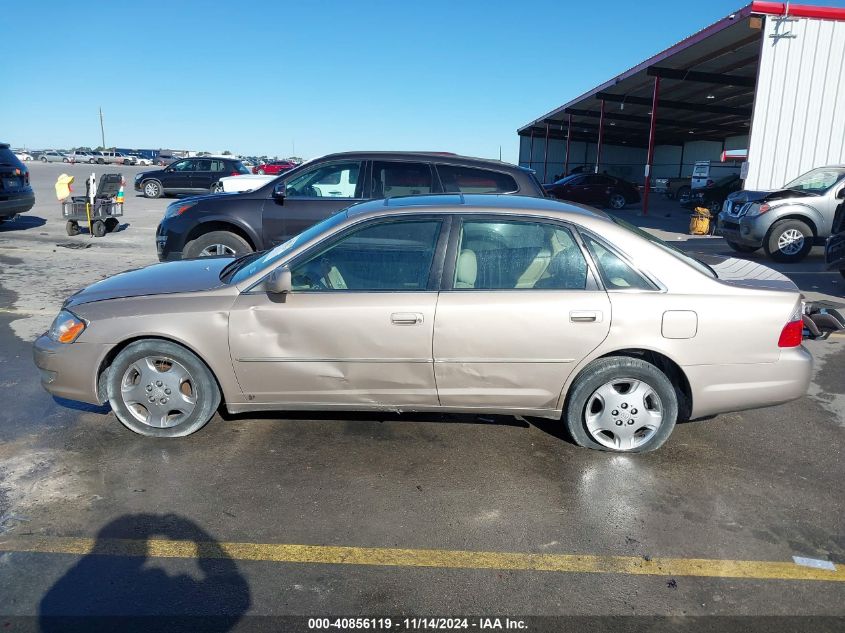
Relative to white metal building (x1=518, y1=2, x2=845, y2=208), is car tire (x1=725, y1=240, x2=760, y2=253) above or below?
below

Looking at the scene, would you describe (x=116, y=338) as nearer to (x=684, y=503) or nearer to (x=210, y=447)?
(x=210, y=447)

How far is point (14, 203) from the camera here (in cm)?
1324

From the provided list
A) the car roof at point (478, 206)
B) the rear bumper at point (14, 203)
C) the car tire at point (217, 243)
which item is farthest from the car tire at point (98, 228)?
the car roof at point (478, 206)

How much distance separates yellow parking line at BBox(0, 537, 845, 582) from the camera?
9.66 ft

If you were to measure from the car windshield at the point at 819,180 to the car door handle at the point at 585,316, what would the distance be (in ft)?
33.6

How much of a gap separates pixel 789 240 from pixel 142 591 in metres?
12.3

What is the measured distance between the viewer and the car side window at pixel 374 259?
13.0 feet

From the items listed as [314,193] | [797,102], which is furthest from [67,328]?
[797,102]

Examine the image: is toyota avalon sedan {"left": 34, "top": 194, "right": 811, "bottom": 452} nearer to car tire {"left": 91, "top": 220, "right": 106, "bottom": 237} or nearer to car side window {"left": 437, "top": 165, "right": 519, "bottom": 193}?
car side window {"left": 437, "top": 165, "right": 519, "bottom": 193}

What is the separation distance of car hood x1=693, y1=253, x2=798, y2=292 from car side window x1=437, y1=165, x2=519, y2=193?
2.73m

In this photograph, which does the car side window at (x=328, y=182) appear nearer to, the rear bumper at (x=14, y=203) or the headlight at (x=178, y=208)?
the headlight at (x=178, y=208)

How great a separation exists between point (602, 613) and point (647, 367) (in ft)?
5.43

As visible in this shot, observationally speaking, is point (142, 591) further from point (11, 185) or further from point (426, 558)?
point (11, 185)

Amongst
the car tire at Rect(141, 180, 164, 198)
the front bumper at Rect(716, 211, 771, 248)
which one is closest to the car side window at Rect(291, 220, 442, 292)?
the front bumper at Rect(716, 211, 771, 248)
